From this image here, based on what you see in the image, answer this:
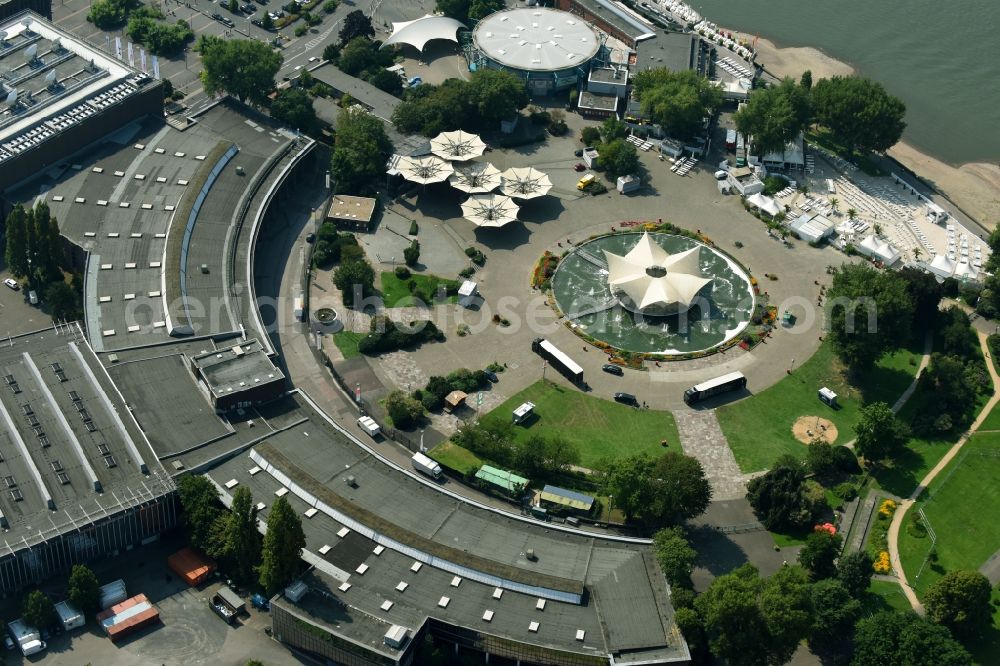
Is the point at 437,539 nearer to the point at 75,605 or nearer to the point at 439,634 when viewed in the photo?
the point at 439,634

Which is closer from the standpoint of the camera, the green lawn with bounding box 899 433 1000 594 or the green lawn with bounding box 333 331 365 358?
the green lawn with bounding box 899 433 1000 594

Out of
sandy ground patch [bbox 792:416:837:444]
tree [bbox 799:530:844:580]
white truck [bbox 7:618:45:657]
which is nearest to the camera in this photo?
white truck [bbox 7:618:45:657]

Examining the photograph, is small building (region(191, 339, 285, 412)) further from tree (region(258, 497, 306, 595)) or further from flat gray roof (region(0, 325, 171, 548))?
tree (region(258, 497, 306, 595))

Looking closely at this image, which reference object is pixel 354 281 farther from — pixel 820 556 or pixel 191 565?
pixel 820 556

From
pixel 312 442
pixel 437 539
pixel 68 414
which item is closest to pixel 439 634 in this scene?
pixel 437 539

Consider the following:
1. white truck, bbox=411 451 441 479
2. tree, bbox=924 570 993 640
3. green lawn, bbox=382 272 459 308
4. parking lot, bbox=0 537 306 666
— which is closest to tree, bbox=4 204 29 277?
green lawn, bbox=382 272 459 308
